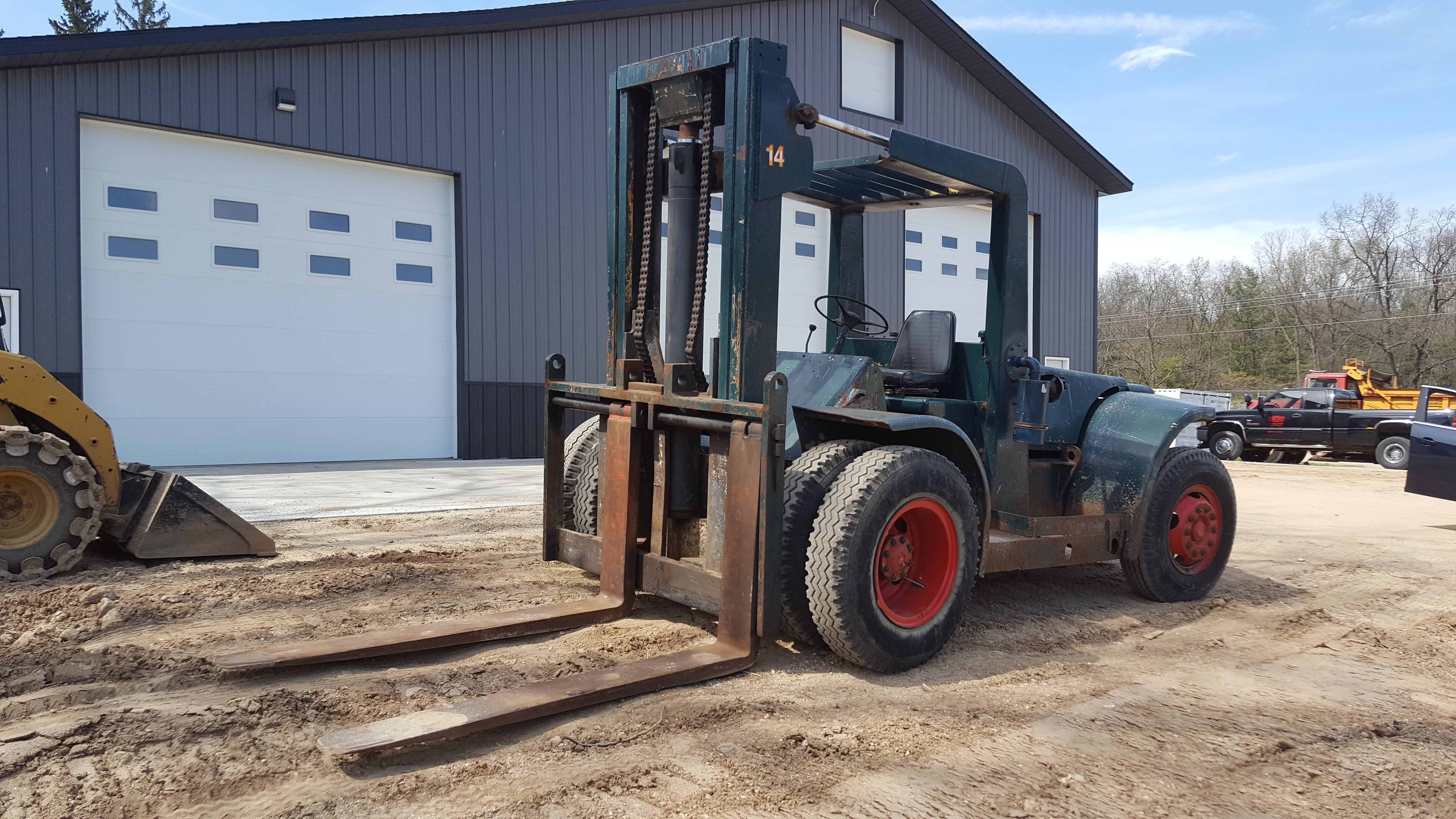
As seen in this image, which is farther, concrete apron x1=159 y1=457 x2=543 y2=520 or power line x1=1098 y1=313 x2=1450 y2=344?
power line x1=1098 y1=313 x2=1450 y2=344

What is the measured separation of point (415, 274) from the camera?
48.9 ft

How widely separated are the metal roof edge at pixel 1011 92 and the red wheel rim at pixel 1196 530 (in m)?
16.2

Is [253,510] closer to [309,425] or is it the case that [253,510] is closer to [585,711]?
[309,425]

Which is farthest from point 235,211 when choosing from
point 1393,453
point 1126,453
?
point 1393,453

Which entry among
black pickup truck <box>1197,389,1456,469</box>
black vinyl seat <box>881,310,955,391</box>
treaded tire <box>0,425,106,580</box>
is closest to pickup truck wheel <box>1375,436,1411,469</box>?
black pickup truck <box>1197,389,1456,469</box>

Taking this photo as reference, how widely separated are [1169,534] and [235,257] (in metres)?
12.3

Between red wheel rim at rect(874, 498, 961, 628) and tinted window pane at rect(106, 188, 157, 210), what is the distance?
11.9 m

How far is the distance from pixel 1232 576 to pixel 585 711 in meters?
Result: 5.38

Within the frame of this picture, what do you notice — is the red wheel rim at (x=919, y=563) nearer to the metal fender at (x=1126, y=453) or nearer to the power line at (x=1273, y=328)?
the metal fender at (x=1126, y=453)

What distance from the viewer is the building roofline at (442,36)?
11.8m

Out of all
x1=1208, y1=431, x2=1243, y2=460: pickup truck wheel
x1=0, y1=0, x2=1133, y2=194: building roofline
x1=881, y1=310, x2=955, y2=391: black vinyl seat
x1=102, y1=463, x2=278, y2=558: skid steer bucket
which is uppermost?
x1=0, y1=0, x2=1133, y2=194: building roofline

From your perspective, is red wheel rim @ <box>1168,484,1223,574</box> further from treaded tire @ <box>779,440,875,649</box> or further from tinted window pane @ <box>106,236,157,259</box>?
tinted window pane @ <box>106,236,157,259</box>

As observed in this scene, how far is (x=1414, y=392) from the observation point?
86.7 ft

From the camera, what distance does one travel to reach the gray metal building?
472 inches
